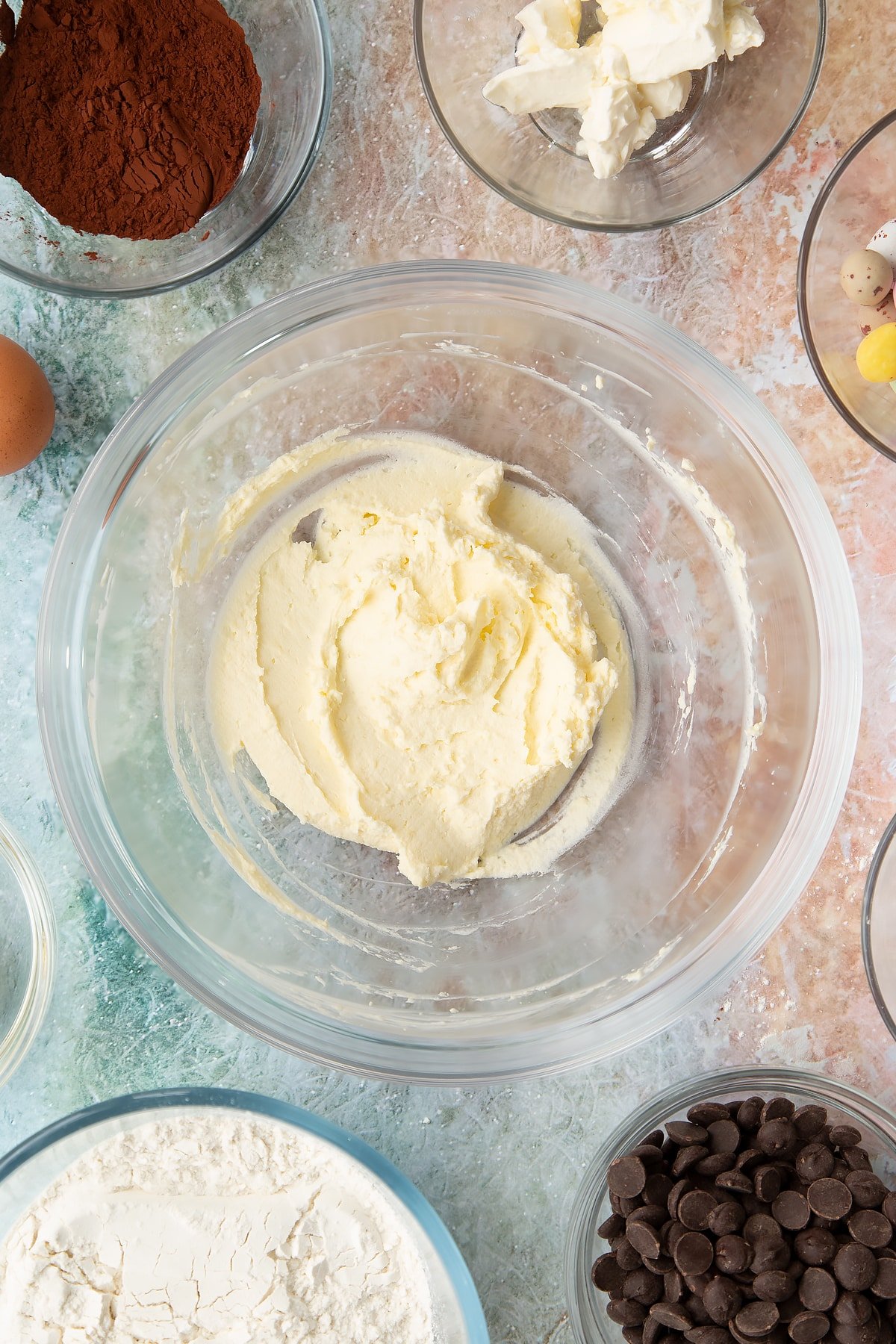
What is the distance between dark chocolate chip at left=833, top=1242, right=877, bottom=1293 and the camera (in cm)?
138

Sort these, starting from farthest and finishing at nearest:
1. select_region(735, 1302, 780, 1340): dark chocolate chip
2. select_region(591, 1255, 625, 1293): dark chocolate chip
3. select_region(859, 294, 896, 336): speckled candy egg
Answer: select_region(859, 294, 896, 336): speckled candy egg
select_region(591, 1255, 625, 1293): dark chocolate chip
select_region(735, 1302, 780, 1340): dark chocolate chip

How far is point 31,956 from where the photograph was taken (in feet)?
5.38

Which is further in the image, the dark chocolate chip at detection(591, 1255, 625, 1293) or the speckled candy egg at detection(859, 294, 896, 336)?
the speckled candy egg at detection(859, 294, 896, 336)

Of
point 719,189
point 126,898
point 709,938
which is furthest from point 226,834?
point 719,189

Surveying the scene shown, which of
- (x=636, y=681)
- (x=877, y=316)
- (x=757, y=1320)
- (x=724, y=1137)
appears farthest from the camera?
(x=636, y=681)

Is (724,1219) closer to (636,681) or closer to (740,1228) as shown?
(740,1228)

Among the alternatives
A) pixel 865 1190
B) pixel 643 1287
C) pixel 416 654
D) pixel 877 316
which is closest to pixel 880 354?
pixel 877 316

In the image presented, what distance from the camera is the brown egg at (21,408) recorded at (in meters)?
1.45

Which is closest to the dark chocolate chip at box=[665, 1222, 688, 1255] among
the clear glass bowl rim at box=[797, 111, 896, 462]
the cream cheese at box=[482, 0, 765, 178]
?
the clear glass bowl rim at box=[797, 111, 896, 462]

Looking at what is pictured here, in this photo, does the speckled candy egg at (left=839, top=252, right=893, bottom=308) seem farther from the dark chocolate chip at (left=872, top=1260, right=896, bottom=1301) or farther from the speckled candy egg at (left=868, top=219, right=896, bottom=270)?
the dark chocolate chip at (left=872, top=1260, right=896, bottom=1301)

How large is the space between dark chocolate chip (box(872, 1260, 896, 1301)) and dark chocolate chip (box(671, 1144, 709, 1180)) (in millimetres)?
288

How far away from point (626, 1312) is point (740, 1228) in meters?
0.22

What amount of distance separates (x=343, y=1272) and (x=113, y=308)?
1.64 meters

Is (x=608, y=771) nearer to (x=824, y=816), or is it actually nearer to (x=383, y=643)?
(x=824, y=816)
